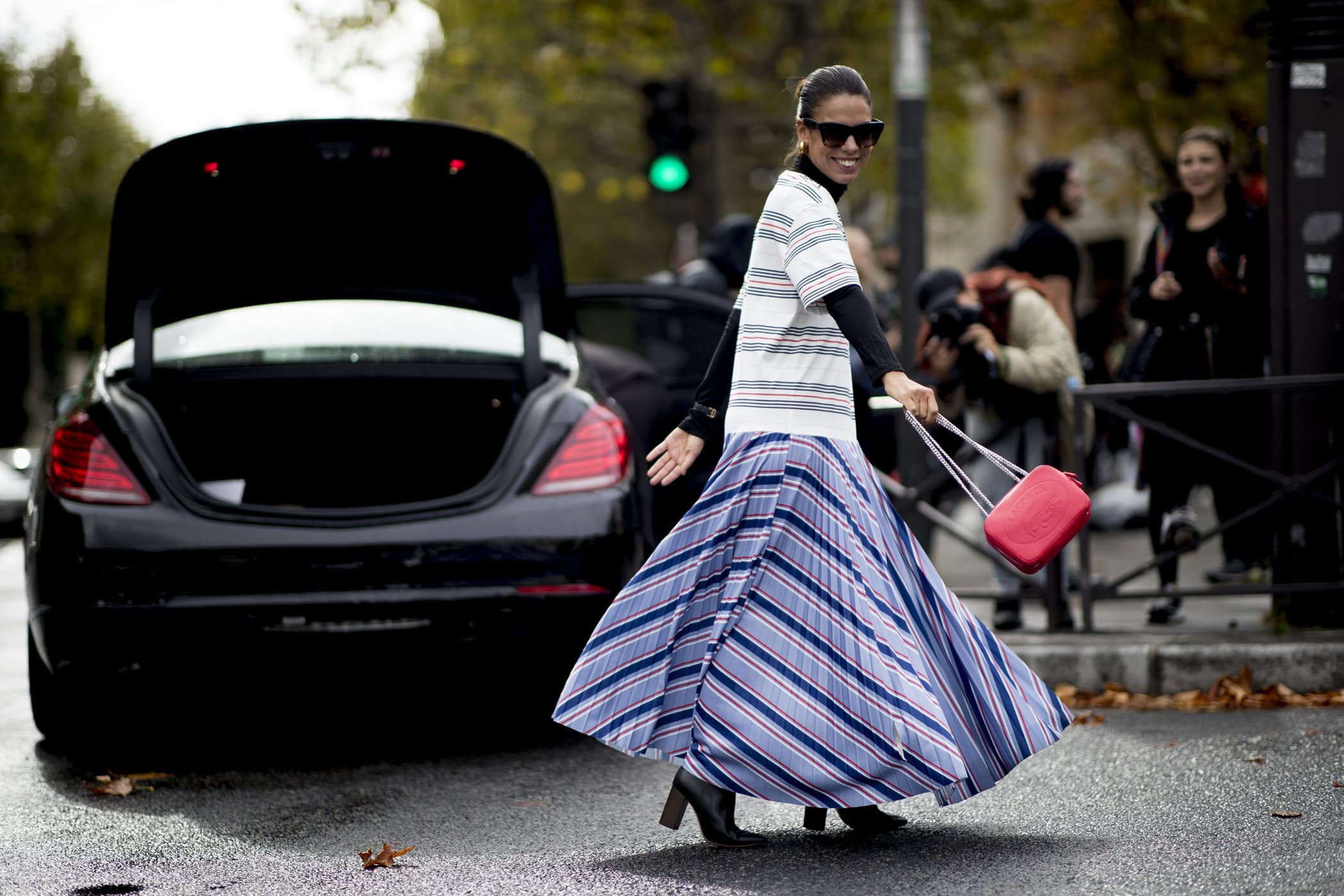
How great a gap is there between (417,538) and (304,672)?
23.4 inches

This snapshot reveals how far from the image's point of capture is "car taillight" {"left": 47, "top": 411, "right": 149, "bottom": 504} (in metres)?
5.29

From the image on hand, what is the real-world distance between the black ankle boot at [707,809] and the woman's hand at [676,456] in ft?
2.32

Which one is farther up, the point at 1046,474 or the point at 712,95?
the point at 712,95

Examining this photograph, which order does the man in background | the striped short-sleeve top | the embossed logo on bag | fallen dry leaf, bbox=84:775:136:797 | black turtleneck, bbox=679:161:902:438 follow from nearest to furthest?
black turtleneck, bbox=679:161:902:438
the embossed logo on bag
the striped short-sleeve top
fallen dry leaf, bbox=84:775:136:797
the man in background

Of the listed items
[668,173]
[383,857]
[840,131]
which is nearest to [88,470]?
[383,857]

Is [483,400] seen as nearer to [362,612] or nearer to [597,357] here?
[362,612]

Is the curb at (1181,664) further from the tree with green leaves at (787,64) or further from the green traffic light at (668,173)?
the green traffic light at (668,173)

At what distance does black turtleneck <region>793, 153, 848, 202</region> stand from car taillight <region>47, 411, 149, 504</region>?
2.21 m

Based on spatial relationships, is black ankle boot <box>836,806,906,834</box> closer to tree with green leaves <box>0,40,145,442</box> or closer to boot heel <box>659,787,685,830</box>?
boot heel <box>659,787,685,830</box>

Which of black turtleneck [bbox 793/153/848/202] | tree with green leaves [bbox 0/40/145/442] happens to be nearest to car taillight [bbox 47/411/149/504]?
black turtleneck [bbox 793/153/848/202]

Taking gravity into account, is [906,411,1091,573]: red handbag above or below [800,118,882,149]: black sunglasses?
below

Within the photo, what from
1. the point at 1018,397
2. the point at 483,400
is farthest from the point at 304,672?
the point at 1018,397

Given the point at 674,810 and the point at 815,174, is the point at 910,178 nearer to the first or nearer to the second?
the point at 815,174

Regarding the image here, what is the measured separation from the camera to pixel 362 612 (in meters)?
5.21
